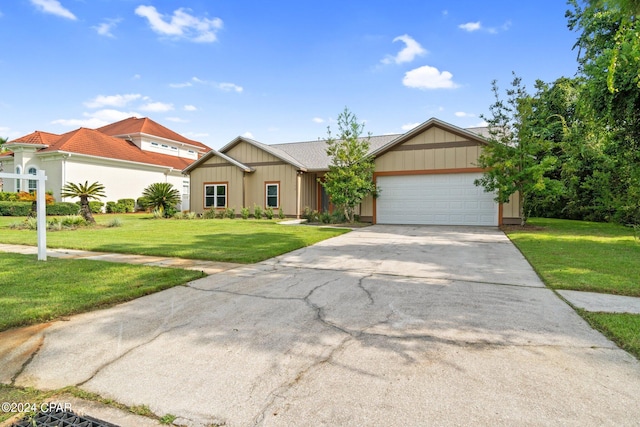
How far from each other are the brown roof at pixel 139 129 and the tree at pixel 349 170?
67.5 feet

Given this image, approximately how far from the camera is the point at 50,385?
232 centimetres

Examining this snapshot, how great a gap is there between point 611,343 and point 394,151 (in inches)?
552

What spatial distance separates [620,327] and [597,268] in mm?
3488

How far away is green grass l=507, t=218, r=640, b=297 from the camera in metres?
4.96

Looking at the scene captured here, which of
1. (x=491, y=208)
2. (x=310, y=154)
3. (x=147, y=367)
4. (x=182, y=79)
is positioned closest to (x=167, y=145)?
(x=182, y=79)

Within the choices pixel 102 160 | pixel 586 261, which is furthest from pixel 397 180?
pixel 102 160

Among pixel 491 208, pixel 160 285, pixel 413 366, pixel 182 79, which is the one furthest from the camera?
pixel 182 79

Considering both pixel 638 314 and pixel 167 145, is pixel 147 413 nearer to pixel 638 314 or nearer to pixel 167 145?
pixel 638 314

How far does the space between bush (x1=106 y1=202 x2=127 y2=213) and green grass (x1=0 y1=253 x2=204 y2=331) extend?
17.8 meters

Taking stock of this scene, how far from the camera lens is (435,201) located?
1558 centimetres

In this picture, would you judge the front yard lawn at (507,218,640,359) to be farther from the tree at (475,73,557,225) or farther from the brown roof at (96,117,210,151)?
the brown roof at (96,117,210,151)

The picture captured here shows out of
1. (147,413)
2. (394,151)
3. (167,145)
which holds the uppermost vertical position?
(167,145)

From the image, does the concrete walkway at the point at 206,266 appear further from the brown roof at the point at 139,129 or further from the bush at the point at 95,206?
the brown roof at the point at 139,129

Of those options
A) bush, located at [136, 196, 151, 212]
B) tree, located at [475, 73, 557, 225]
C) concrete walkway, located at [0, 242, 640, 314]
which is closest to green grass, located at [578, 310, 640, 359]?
concrete walkway, located at [0, 242, 640, 314]
